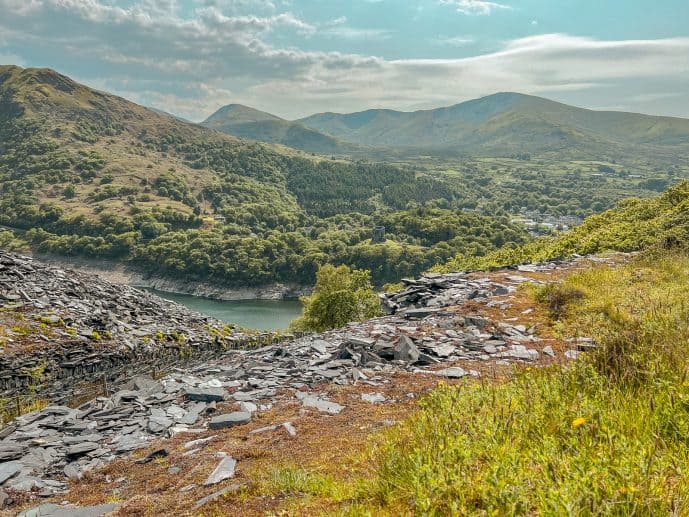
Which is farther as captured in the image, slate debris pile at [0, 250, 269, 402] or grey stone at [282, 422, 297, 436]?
slate debris pile at [0, 250, 269, 402]

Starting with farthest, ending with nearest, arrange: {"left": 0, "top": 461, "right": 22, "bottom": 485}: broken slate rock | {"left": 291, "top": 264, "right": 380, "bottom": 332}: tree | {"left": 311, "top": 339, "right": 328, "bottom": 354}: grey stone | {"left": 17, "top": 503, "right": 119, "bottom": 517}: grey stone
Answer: {"left": 291, "top": 264, "right": 380, "bottom": 332}: tree < {"left": 311, "top": 339, "right": 328, "bottom": 354}: grey stone < {"left": 0, "top": 461, "right": 22, "bottom": 485}: broken slate rock < {"left": 17, "top": 503, "right": 119, "bottom": 517}: grey stone

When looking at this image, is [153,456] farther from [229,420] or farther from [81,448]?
[81,448]

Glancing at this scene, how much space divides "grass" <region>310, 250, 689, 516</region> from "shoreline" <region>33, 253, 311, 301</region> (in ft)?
444

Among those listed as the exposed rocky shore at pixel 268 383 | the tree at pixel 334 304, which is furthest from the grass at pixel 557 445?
the tree at pixel 334 304

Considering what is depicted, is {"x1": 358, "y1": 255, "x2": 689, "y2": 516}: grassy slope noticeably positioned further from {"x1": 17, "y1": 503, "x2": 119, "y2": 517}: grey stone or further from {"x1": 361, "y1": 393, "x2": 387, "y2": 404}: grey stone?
{"x1": 17, "y1": 503, "x2": 119, "y2": 517}: grey stone

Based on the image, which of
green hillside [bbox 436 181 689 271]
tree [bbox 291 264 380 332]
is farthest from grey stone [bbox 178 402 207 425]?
tree [bbox 291 264 380 332]

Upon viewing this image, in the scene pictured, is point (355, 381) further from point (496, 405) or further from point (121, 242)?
point (121, 242)

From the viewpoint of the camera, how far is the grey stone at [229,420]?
10.6m

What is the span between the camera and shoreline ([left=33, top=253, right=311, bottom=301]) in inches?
5468

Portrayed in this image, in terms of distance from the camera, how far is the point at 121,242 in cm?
16088

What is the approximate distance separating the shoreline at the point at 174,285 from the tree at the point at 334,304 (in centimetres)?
8965

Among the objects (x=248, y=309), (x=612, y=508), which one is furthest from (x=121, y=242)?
(x=612, y=508)

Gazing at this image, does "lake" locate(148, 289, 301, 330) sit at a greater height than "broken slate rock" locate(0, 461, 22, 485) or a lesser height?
lesser

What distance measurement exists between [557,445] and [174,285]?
5918 inches
